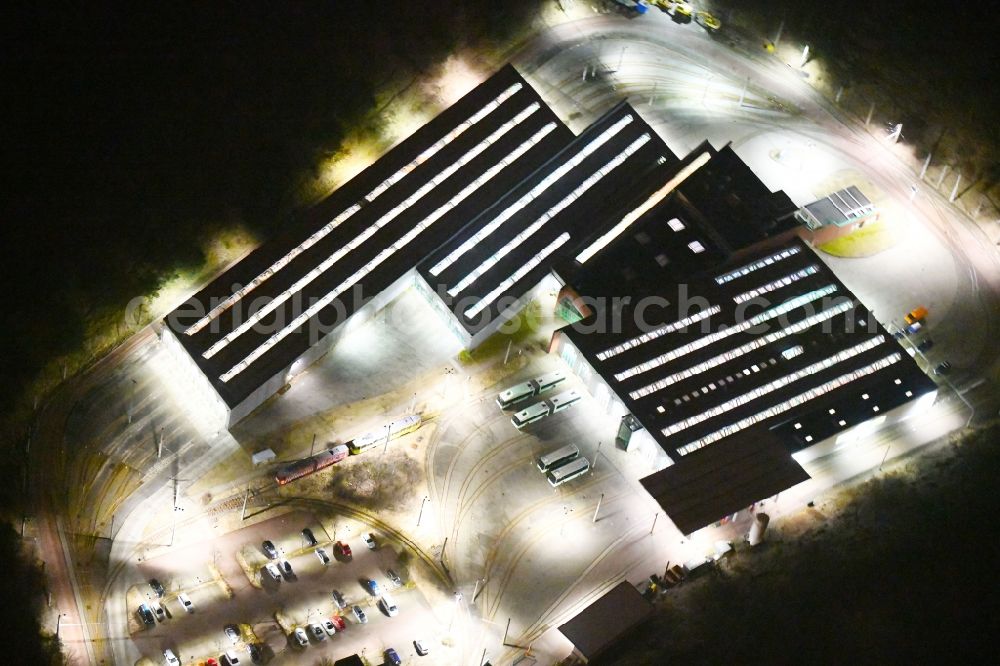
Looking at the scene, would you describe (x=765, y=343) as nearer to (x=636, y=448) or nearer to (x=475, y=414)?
(x=636, y=448)

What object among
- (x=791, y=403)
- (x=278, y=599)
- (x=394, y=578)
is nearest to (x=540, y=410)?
(x=394, y=578)

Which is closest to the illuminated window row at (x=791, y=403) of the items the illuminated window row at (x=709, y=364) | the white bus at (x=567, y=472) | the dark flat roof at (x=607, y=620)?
the illuminated window row at (x=709, y=364)

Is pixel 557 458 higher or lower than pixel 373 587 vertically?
higher

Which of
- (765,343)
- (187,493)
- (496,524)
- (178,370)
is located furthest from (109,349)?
(765,343)

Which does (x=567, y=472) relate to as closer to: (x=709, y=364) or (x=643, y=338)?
(x=643, y=338)

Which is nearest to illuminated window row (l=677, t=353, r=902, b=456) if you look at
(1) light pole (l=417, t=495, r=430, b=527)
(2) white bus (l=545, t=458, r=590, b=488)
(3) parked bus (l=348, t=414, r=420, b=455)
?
(2) white bus (l=545, t=458, r=590, b=488)

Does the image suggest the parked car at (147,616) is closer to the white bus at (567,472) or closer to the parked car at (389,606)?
the parked car at (389,606)

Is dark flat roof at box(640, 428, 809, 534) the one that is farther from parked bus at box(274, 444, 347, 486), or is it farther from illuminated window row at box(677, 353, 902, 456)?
parked bus at box(274, 444, 347, 486)
